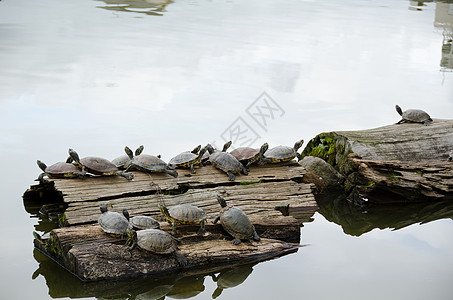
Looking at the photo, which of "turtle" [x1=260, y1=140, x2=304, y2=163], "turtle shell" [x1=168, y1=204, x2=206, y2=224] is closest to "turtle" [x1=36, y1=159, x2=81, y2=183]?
"turtle shell" [x1=168, y1=204, x2=206, y2=224]

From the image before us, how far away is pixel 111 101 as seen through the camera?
7895 mm

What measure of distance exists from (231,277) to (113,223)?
36.5 inches

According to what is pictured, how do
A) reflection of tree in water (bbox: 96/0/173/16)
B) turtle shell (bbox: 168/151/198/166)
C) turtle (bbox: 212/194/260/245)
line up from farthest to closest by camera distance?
1. reflection of tree in water (bbox: 96/0/173/16)
2. turtle shell (bbox: 168/151/198/166)
3. turtle (bbox: 212/194/260/245)

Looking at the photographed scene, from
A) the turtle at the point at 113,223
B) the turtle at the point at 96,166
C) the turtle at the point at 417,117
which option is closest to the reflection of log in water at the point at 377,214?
the turtle at the point at 417,117

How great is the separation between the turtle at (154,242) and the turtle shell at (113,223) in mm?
116

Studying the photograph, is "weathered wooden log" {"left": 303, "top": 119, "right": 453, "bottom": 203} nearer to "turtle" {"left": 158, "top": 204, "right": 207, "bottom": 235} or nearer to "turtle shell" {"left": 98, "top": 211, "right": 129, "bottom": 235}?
"turtle" {"left": 158, "top": 204, "right": 207, "bottom": 235}

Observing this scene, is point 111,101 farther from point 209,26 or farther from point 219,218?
point 209,26

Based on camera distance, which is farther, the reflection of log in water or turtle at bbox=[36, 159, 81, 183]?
the reflection of log in water

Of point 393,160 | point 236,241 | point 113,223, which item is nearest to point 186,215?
point 236,241

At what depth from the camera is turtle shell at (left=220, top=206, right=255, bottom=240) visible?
424 centimetres

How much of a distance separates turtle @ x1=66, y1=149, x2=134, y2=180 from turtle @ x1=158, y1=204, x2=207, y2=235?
2.50 feet

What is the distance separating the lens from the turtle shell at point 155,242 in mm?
3832

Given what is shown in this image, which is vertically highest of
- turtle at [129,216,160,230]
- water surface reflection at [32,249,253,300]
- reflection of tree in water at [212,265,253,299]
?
turtle at [129,216,160,230]

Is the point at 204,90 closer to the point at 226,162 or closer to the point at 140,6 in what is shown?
the point at 226,162
